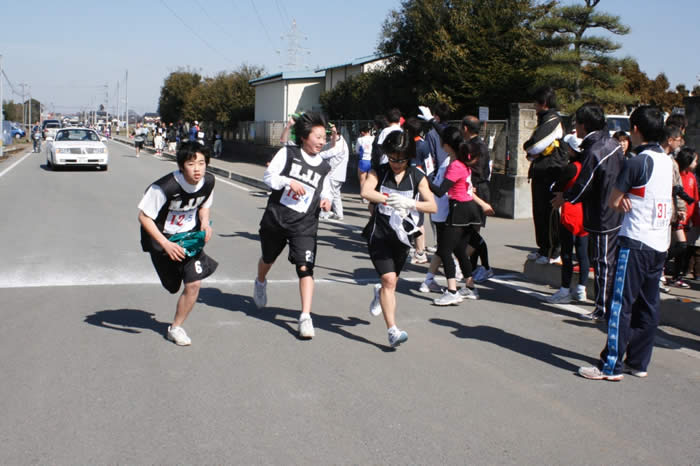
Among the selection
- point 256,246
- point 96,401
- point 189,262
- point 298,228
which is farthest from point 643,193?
point 256,246

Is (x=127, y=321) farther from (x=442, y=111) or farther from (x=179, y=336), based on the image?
(x=442, y=111)

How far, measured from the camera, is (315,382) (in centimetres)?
478

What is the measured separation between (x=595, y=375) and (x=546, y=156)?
11.9ft

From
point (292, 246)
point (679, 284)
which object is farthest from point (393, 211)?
point (679, 284)

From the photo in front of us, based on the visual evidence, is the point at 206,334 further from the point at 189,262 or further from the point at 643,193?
the point at 643,193

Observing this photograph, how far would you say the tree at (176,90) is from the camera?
224 ft

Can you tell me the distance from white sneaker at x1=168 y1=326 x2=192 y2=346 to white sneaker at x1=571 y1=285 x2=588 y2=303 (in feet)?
13.5

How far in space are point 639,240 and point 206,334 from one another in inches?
138

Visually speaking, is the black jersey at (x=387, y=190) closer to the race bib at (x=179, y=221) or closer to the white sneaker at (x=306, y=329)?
the white sneaker at (x=306, y=329)

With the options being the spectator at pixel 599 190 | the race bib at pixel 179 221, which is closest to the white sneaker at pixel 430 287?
the spectator at pixel 599 190

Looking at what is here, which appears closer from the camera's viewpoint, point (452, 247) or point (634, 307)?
point (634, 307)

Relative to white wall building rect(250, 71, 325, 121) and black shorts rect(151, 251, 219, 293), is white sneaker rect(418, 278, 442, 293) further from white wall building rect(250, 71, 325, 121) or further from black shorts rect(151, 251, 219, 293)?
white wall building rect(250, 71, 325, 121)

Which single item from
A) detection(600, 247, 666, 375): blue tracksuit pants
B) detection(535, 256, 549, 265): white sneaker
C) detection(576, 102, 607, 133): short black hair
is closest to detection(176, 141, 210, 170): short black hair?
detection(600, 247, 666, 375): blue tracksuit pants

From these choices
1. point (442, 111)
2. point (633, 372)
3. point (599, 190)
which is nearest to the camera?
point (633, 372)
